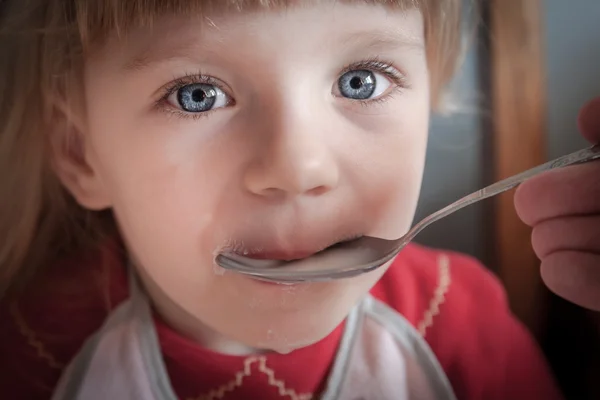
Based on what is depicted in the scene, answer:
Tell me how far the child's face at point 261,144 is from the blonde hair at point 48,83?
13 millimetres

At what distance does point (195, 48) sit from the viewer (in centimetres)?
35

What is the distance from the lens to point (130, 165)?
1.30ft

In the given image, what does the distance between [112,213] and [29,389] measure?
142mm

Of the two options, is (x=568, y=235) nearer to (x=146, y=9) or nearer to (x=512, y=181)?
(x=512, y=181)

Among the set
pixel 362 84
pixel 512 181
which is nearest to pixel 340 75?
pixel 362 84

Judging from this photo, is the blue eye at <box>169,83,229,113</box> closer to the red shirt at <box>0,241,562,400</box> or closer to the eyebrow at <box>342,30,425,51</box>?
the eyebrow at <box>342,30,425,51</box>

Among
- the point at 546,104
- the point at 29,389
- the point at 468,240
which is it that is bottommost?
the point at 29,389

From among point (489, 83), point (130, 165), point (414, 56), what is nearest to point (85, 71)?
point (130, 165)

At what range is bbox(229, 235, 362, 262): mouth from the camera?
384mm

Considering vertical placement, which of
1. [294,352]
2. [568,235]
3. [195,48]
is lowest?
[294,352]

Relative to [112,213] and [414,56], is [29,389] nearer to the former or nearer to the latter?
[112,213]

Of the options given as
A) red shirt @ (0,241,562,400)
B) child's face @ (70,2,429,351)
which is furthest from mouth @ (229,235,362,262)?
red shirt @ (0,241,562,400)

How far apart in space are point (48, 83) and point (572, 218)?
36cm

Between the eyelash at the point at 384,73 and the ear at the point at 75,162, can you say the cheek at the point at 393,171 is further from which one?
the ear at the point at 75,162
